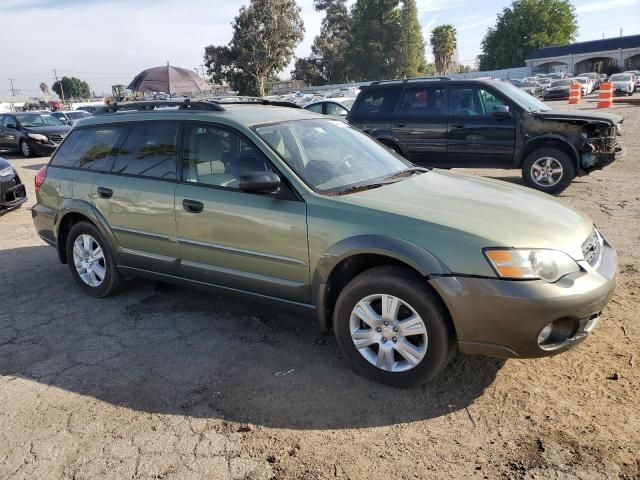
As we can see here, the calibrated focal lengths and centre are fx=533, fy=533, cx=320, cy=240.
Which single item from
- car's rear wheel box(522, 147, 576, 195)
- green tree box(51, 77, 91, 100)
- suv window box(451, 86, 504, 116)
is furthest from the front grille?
green tree box(51, 77, 91, 100)

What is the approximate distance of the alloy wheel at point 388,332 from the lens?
3.12m

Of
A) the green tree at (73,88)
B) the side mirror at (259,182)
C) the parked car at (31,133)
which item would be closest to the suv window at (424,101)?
the side mirror at (259,182)

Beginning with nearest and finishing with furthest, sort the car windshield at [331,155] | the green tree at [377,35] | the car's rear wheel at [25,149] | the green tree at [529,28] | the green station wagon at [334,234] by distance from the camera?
the green station wagon at [334,234] → the car windshield at [331,155] → the car's rear wheel at [25,149] → the green tree at [377,35] → the green tree at [529,28]

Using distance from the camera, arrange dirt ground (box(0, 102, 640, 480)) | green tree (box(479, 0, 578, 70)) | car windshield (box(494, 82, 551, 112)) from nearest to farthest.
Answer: dirt ground (box(0, 102, 640, 480)), car windshield (box(494, 82, 551, 112)), green tree (box(479, 0, 578, 70))

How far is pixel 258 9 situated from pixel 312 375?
1905 inches

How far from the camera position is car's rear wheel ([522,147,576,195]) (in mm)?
8227

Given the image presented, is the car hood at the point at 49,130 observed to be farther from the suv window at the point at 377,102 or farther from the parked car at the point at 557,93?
the parked car at the point at 557,93

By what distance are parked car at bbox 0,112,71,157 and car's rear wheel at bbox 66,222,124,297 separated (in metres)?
13.1

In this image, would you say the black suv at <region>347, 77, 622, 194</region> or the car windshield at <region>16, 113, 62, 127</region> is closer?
the black suv at <region>347, 77, 622, 194</region>

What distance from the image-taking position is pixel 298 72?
260 ft

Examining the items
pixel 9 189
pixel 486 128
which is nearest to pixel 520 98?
pixel 486 128

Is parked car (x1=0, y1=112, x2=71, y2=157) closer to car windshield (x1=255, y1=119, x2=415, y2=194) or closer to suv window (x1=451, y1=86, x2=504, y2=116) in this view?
suv window (x1=451, y1=86, x2=504, y2=116)

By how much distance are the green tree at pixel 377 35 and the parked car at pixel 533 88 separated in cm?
2912

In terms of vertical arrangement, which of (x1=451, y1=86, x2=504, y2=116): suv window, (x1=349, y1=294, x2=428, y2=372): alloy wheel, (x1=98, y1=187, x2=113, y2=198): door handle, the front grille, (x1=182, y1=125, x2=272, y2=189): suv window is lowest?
(x1=349, y1=294, x2=428, y2=372): alloy wheel
